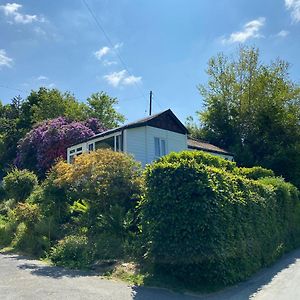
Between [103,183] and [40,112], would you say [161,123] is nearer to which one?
[103,183]

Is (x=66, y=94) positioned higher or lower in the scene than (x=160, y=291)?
higher

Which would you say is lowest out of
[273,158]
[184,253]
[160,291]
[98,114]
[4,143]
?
→ [160,291]

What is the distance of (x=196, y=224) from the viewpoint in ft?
26.5

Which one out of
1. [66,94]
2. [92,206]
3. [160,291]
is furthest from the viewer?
[66,94]

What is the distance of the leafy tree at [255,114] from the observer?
27.3 meters

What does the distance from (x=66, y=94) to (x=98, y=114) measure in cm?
391

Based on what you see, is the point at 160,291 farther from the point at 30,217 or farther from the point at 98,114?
the point at 98,114

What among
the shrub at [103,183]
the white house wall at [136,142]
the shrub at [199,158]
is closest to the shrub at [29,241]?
the shrub at [103,183]

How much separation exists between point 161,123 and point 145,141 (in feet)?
5.92

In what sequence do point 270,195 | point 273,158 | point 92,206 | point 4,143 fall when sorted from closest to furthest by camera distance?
point 270,195 → point 92,206 → point 273,158 → point 4,143

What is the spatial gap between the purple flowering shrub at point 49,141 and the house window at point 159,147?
6.64 metres

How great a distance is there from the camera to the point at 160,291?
26.0 ft

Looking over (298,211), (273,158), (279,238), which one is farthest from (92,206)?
(273,158)

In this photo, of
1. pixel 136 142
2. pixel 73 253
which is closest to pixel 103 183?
pixel 73 253
